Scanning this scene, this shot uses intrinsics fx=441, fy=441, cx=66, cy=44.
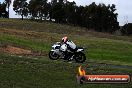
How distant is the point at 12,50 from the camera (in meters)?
38.0

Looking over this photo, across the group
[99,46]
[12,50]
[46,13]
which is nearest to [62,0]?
[46,13]

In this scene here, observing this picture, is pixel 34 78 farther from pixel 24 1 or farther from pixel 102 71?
pixel 24 1

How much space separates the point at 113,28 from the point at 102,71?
343ft

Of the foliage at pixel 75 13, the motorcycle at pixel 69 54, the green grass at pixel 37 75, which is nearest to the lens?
the green grass at pixel 37 75

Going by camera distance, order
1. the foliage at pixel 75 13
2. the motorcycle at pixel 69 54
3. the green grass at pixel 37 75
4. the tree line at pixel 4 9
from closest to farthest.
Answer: the green grass at pixel 37 75, the motorcycle at pixel 69 54, the foliage at pixel 75 13, the tree line at pixel 4 9

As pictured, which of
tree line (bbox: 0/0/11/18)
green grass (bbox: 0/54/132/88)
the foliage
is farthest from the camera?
tree line (bbox: 0/0/11/18)

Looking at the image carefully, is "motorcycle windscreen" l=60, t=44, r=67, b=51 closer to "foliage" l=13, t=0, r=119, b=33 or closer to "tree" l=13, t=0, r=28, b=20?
"foliage" l=13, t=0, r=119, b=33

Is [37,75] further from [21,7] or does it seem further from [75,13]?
[21,7]

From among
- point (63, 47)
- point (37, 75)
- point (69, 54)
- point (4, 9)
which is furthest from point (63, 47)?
point (4, 9)

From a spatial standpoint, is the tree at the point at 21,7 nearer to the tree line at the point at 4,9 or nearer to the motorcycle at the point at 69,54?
the tree line at the point at 4,9

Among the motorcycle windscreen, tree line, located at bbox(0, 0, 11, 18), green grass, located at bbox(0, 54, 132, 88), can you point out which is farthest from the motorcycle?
tree line, located at bbox(0, 0, 11, 18)

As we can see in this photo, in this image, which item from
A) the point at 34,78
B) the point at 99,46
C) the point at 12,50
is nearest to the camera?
the point at 34,78

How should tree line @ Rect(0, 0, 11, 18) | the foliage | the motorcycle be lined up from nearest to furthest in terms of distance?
the motorcycle < the foliage < tree line @ Rect(0, 0, 11, 18)

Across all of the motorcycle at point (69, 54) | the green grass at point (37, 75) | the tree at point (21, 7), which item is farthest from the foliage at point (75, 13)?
the green grass at point (37, 75)
